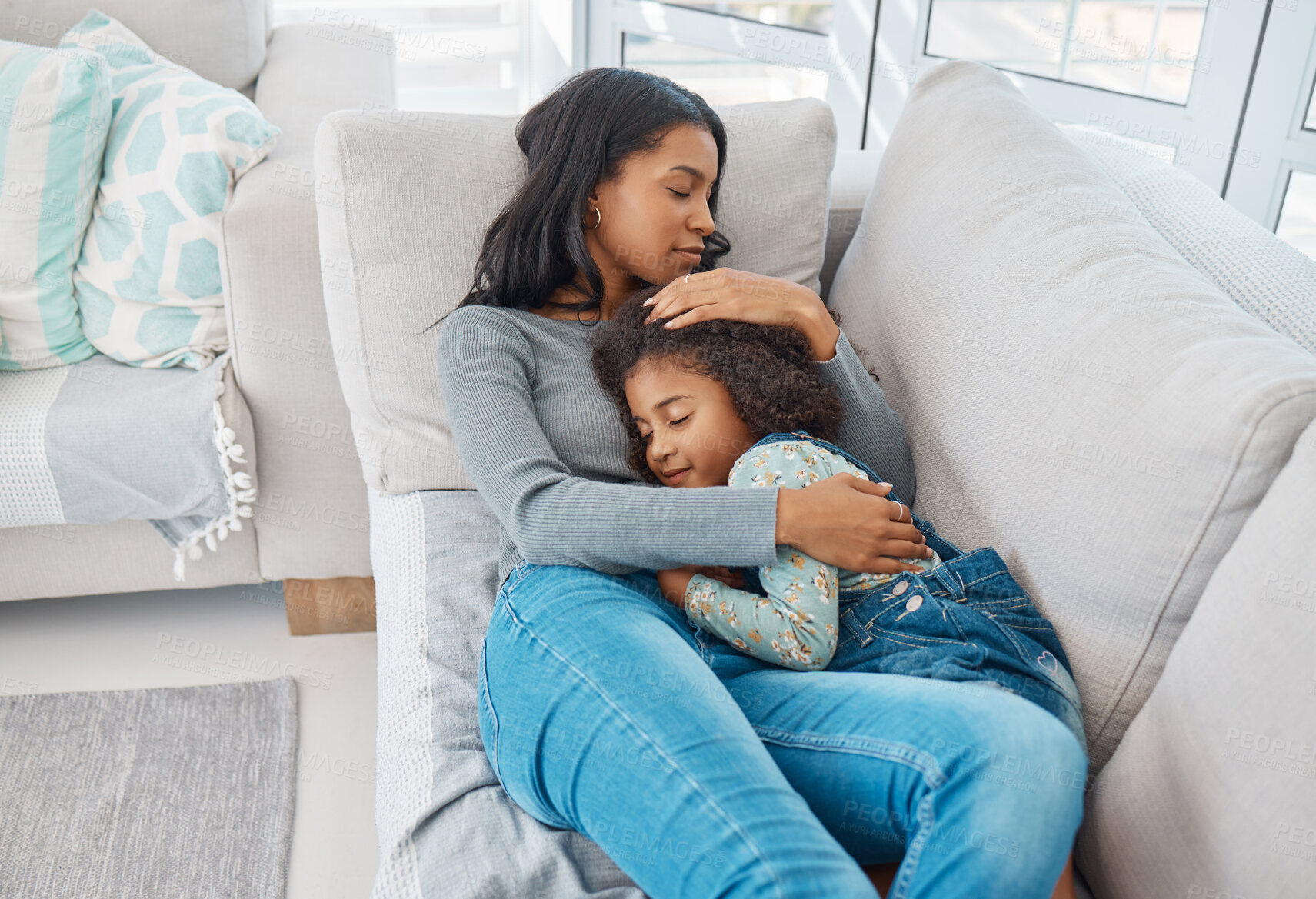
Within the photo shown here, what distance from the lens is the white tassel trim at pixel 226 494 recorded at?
150cm

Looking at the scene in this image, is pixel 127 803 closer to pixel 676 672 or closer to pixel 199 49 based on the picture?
pixel 676 672

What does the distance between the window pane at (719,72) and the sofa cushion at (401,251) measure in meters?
1.79

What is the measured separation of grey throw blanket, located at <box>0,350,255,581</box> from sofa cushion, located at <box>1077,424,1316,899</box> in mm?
1274

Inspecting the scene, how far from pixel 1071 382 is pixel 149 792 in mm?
1330

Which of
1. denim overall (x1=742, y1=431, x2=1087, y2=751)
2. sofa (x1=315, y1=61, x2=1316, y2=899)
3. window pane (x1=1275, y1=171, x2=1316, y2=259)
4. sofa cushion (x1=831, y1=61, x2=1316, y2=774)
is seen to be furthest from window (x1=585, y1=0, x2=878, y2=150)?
denim overall (x1=742, y1=431, x2=1087, y2=751)

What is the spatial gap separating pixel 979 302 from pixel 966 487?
0.72 feet

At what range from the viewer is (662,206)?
4.19 ft

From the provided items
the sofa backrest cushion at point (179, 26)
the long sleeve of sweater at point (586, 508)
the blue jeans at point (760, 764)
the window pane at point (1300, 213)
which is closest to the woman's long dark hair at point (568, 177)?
the long sleeve of sweater at point (586, 508)

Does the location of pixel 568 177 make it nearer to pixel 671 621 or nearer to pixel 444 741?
pixel 671 621

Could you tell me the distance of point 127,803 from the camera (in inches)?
55.0

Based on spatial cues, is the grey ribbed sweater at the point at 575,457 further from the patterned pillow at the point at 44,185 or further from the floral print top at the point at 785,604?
the patterned pillow at the point at 44,185

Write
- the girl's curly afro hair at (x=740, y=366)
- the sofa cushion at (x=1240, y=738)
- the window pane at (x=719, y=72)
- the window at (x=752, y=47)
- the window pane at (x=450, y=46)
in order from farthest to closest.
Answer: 1. the window pane at (x=450, y=46)
2. the window pane at (x=719, y=72)
3. the window at (x=752, y=47)
4. the girl's curly afro hair at (x=740, y=366)
5. the sofa cushion at (x=1240, y=738)

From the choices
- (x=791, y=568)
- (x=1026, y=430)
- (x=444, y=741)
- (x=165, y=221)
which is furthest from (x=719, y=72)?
(x=444, y=741)

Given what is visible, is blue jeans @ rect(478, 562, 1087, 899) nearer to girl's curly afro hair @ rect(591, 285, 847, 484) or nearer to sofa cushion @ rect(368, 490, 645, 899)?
sofa cushion @ rect(368, 490, 645, 899)
